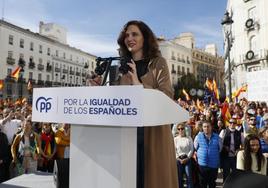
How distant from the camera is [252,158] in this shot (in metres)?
4.95

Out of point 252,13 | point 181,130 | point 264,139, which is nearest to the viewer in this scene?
point 264,139

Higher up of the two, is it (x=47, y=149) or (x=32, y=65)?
(x=32, y=65)

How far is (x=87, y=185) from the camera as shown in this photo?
1.93m

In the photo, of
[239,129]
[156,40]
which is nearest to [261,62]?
[239,129]

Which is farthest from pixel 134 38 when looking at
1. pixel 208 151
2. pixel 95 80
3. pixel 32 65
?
pixel 32 65

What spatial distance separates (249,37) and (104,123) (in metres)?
37.0

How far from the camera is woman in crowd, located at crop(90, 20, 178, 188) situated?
219cm

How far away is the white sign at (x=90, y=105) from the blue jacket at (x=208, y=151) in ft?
16.6

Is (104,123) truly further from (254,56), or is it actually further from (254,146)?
(254,56)

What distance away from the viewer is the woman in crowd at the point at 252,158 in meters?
4.86

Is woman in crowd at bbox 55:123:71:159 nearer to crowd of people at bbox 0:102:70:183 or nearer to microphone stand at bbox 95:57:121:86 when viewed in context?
crowd of people at bbox 0:102:70:183

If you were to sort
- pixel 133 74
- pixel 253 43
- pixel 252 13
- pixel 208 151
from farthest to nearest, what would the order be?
pixel 253 43
pixel 252 13
pixel 208 151
pixel 133 74

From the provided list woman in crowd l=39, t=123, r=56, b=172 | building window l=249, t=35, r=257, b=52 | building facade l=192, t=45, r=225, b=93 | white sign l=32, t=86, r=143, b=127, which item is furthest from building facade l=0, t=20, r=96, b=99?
white sign l=32, t=86, r=143, b=127

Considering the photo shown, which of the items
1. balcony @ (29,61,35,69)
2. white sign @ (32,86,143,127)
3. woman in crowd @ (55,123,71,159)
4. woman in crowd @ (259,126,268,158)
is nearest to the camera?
white sign @ (32,86,143,127)
